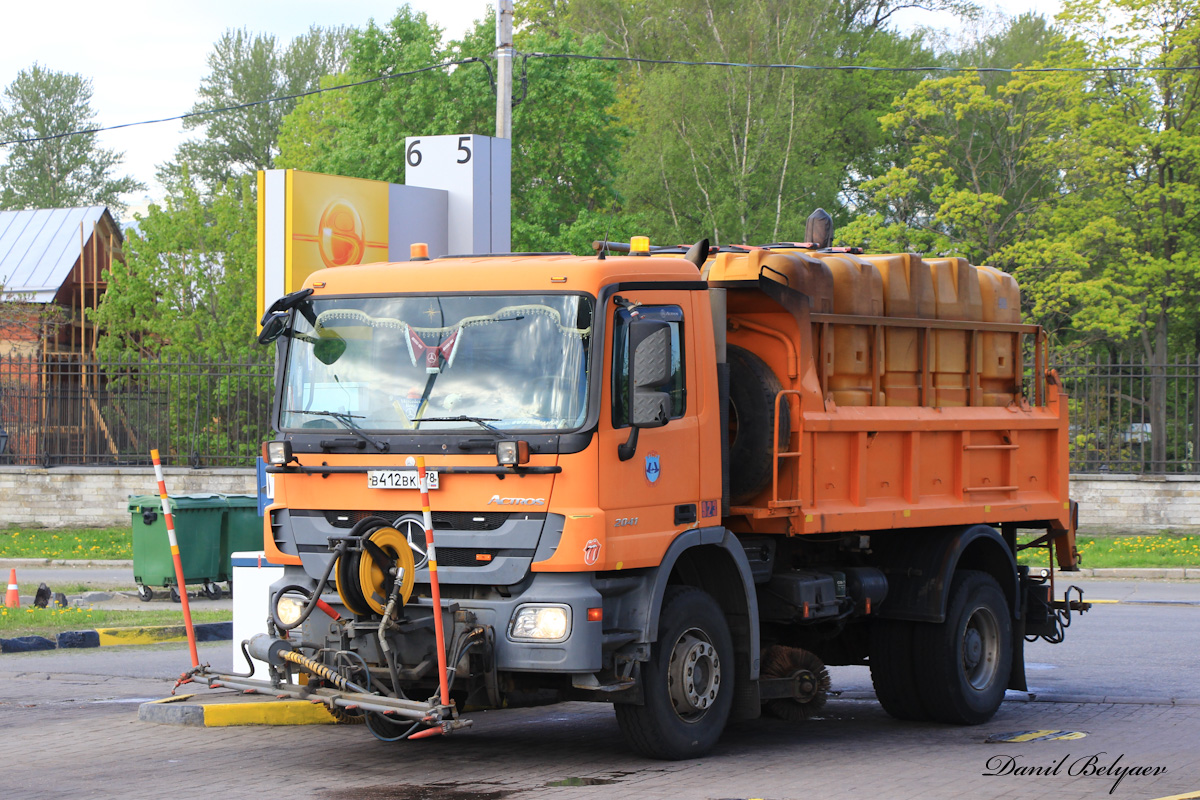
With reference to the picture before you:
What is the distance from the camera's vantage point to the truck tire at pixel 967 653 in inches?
372

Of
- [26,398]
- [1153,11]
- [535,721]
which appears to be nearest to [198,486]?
[26,398]

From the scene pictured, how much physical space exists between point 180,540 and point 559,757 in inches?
386

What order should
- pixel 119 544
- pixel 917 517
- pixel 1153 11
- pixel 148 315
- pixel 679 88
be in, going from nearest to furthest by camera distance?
pixel 917 517, pixel 119 544, pixel 1153 11, pixel 679 88, pixel 148 315

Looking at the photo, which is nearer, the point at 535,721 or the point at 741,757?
the point at 741,757

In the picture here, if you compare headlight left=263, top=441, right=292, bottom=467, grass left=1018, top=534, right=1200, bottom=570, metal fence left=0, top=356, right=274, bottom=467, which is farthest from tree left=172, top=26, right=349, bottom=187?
headlight left=263, top=441, right=292, bottom=467

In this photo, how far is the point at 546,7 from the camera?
48.7 metres

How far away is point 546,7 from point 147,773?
44031 millimetres

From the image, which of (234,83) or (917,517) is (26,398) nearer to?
(917,517)

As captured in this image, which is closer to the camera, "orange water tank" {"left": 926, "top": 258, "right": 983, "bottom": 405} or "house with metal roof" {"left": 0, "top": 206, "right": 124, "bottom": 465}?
"orange water tank" {"left": 926, "top": 258, "right": 983, "bottom": 405}

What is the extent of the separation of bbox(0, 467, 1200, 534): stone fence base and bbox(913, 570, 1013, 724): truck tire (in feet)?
47.3

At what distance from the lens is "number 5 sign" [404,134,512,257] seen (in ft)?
50.0

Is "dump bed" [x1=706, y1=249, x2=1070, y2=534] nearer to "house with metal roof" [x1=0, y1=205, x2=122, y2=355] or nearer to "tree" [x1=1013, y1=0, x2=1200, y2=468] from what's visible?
"tree" [x1=1013, y1=0, x2=1200, y2=468]

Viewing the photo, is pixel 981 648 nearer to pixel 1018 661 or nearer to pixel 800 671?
pixel 1018 661

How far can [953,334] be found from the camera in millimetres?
9891
